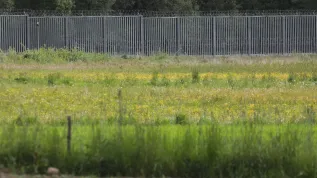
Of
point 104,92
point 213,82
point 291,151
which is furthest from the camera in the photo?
point 213,82

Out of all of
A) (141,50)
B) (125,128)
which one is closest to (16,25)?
(141,50)

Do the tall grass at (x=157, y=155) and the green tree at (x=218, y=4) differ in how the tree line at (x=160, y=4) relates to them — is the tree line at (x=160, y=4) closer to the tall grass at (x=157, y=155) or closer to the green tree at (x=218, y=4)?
the green tree at (x=218, y=4)

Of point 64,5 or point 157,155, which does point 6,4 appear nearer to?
point 64,5

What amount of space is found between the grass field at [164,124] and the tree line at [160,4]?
24.3 meters

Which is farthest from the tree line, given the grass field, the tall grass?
the tall grass

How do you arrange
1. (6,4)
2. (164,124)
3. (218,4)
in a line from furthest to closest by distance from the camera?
(218,4) < (6,4) < (164,124)

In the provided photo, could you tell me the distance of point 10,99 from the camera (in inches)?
760

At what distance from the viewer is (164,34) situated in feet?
147

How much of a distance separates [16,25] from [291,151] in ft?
116

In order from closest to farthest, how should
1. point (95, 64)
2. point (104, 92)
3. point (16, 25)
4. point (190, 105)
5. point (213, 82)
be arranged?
1. point (190, 105)
2. point (104, 92)
3. point (213, 82)
4. point (95, 64)
5. point (16, 25)

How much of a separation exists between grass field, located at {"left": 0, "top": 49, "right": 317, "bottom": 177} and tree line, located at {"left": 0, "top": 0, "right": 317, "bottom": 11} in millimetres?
24307

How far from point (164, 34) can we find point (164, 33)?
0.07 m

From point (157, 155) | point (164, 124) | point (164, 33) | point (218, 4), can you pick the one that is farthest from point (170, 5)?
point (157, 155)

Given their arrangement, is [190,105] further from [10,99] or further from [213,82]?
[213,82]
